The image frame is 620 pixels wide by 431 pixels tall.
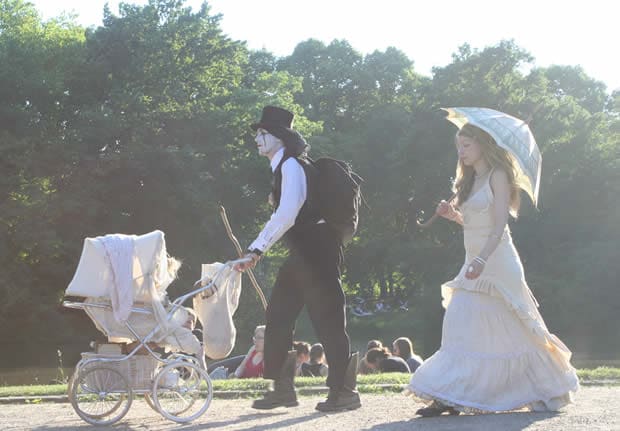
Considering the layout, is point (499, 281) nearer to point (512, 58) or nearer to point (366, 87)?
point (512, 58)

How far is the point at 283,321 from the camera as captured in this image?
7746 millimetres

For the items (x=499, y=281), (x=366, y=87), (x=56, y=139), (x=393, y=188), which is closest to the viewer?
(x=499, y=281)

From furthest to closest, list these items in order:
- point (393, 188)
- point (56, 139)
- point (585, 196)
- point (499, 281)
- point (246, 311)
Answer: point (393, 188), point (585, 196), point (246, 311), point (56, 139), point (499, 281)

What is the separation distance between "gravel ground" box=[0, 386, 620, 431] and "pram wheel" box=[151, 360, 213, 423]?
98 millimetres

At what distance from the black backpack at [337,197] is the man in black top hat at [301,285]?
0.05 metres

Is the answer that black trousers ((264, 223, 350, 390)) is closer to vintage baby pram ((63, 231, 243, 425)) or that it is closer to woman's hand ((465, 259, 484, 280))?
vintage baby pram ((63, 231, 243, 425))

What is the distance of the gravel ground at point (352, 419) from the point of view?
6.77 meters

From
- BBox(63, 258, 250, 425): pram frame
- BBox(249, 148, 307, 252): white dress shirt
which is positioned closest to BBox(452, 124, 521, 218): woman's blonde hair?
BBox(249, 148, 307, 252): white dress shirt

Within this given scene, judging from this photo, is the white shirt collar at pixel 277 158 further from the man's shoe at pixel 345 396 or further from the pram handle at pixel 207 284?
the man's shoe at pixel 345 396

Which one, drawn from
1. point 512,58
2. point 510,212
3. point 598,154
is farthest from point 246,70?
point 510,212

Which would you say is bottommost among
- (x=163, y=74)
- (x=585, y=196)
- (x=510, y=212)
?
(x=510, y=212)

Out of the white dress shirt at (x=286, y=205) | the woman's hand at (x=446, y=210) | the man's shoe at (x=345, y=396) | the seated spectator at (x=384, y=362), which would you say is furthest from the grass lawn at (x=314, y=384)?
the white dress shirt at (x=286, y=205)

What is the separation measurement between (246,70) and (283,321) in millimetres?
42344

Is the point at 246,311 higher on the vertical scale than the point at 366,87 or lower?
lower
